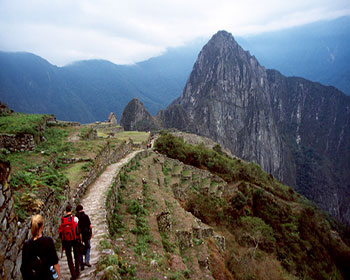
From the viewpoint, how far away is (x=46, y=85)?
83.0 m

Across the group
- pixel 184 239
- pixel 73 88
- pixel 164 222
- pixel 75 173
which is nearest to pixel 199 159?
pixel 184 239

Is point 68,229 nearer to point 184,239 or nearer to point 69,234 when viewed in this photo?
point 69,234

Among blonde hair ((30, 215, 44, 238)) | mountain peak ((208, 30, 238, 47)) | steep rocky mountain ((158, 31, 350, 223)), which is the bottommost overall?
steep rocky mountain ((158, 31, 350, 223))

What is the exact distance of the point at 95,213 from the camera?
7.80 m

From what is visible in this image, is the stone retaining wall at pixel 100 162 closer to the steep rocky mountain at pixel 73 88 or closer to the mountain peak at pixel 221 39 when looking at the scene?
the steep rocky mountain at pixel 73 88

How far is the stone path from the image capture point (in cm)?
512

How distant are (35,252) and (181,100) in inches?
6132

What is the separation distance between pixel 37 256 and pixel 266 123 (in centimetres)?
16648

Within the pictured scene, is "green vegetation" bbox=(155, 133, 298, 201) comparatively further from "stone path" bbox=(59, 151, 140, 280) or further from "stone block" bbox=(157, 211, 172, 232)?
"stone block" bbox=(157, 211, 172, 232)

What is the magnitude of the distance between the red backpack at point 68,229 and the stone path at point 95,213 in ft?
3.21

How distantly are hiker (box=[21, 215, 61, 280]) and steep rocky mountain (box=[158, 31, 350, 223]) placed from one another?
102m

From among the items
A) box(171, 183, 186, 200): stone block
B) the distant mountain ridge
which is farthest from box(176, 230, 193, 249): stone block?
the distant mountain ridge

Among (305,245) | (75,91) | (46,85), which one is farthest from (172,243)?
(75,91)

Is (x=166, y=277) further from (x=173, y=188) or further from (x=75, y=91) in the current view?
(x=75, y=91)
